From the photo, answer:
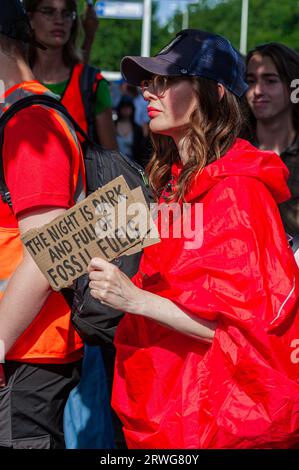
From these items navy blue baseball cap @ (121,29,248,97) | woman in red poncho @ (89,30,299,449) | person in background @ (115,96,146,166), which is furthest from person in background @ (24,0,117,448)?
person in background @ (115,96,146,166)

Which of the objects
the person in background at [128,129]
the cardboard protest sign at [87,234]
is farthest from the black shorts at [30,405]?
the person in background at [128,129]

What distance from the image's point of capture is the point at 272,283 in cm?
233

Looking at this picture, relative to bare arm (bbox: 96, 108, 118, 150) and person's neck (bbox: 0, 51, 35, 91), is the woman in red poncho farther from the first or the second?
bare arm (bbox: 96, 108, 118, 150)

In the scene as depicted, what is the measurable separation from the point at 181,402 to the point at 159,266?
1.31 ft

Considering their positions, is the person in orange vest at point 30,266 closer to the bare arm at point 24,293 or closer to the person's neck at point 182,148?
the bare arm at point 24,293

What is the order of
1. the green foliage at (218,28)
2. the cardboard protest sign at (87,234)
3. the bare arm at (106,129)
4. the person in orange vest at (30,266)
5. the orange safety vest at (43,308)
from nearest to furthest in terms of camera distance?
the cardboard protest sign at (87,234)
the person in orange vest at (30,266)
the orange safety vest at (43,308)
the bare arm at (106,129)
the green foliage at (218,28)

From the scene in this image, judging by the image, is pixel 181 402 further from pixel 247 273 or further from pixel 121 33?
pixel 121 33

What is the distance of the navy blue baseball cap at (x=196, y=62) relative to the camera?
2643 millimetres

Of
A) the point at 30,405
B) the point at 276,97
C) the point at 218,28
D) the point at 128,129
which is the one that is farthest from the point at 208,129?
the point at 218,28

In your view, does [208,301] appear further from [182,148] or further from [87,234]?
[182,148]

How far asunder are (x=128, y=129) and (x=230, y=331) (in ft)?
29.5

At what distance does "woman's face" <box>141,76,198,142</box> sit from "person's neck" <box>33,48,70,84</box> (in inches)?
82.0

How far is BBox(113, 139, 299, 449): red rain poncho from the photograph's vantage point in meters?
2.28

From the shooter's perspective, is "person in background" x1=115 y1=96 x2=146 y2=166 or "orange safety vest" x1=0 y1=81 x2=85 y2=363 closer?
"orange safety vest" x1=0 y1=81 x2=85 y2=363
